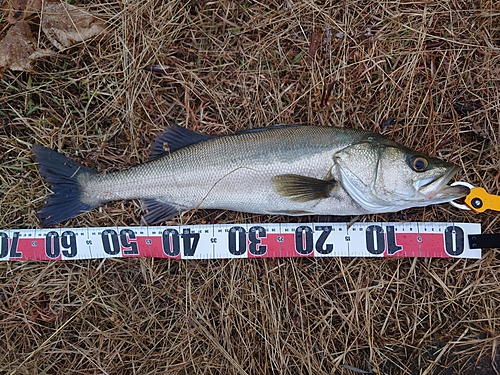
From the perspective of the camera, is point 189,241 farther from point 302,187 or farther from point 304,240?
point 302,187

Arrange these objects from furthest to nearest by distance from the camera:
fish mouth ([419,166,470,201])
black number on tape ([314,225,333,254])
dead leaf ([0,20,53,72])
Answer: dead leaf ([0,20,53,72]) → black number on tape ([314,225,333,254]) → fish mouth ([419,166,470,201])

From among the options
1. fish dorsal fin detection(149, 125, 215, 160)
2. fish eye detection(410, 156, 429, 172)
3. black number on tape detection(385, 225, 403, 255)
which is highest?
fish dorsal fin detection(149, 125, 215, 160)

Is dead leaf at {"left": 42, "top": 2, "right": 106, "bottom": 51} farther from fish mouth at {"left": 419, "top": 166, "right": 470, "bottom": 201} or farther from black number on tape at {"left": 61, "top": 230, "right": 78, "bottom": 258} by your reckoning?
fish mouth at {"left": 419, "top": 166, "right": 470, "bottom": 201}

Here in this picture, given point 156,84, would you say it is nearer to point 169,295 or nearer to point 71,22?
point 71,22

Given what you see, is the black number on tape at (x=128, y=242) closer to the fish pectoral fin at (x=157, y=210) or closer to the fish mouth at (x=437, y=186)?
the fish pectoral fin at (x=157, y=210)

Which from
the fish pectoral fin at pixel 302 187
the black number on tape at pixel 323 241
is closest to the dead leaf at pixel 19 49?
the fish pectoral fin at pixel 302 187

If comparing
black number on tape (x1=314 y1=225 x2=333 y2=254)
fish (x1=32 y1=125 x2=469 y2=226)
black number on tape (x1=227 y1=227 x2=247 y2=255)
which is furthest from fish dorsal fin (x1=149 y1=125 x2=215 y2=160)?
black number on tape (x1=314 y1=225 x2=333 y2=254)
